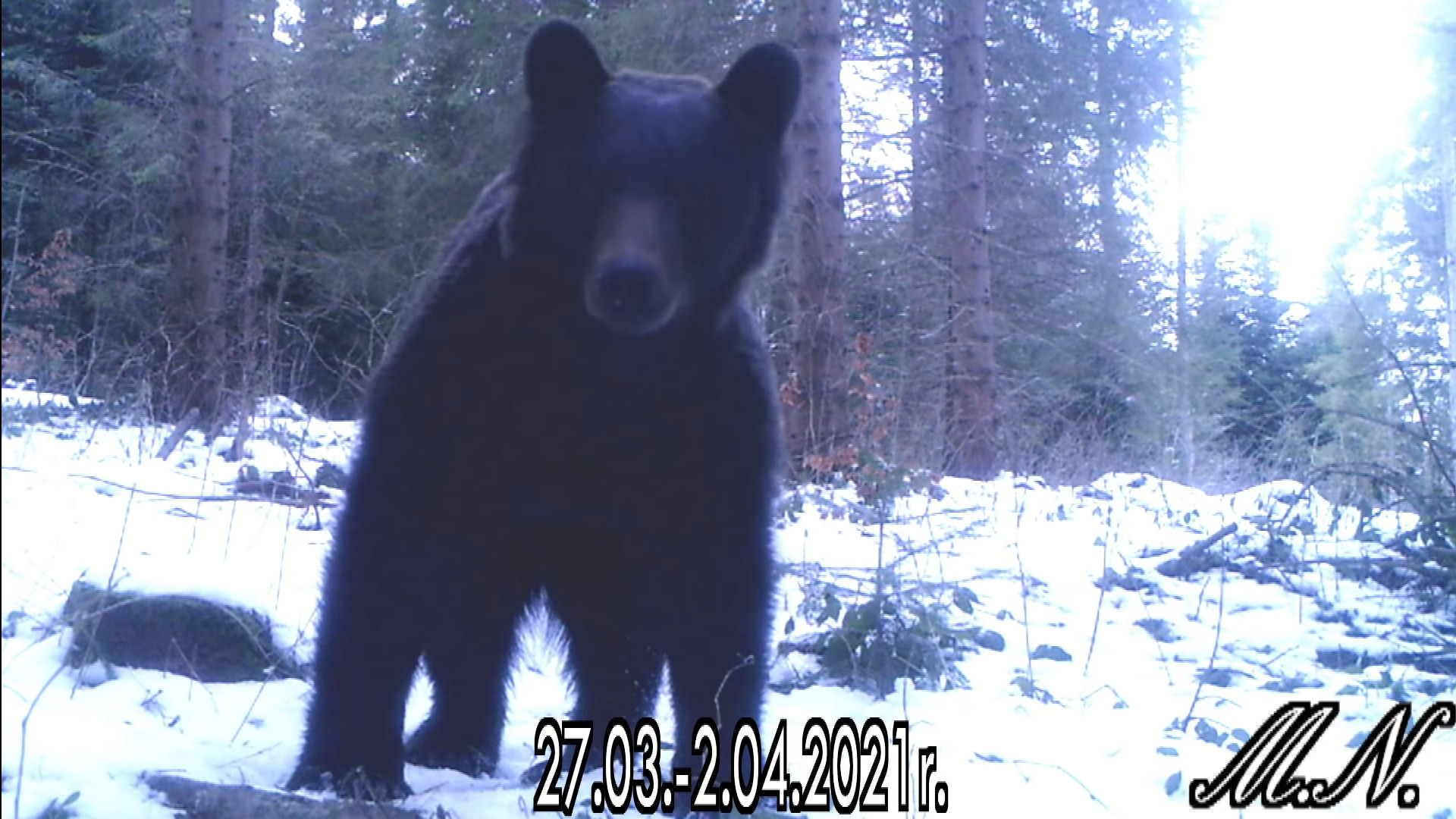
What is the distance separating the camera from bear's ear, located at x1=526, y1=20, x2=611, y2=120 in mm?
2975

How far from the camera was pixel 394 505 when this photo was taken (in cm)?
278

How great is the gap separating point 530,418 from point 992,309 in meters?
10.8

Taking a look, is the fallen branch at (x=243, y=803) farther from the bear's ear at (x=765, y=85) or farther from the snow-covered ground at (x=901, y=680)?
the bear's ear at (x=765, y=85)

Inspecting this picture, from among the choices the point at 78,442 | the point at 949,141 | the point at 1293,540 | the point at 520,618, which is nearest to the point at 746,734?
the point at 520,618

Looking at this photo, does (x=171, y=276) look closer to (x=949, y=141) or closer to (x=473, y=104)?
(x=473, y=104)

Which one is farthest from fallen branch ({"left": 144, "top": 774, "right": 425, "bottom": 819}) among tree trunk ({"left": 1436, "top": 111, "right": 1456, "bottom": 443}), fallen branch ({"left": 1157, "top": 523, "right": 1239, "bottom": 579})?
tree trunk ({"left": 1436, "top": 111, "right": 1456, "bottom": 443})

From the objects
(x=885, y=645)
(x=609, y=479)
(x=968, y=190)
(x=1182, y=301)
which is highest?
(x=968, y=190)

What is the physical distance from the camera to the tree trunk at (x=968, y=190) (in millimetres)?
12273

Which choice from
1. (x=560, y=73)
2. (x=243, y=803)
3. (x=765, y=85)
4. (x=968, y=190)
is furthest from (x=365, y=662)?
(x=968, y=190)

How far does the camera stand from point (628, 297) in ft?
8.83

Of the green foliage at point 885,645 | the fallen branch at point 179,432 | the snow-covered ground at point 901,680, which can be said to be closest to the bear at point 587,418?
the snow-covered ground at point 901,680

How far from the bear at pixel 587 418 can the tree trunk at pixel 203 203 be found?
7.28ft

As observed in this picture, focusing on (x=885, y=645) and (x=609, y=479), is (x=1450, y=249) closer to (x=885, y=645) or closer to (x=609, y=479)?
(x=885, y=645)

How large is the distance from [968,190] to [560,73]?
10.2 metres
